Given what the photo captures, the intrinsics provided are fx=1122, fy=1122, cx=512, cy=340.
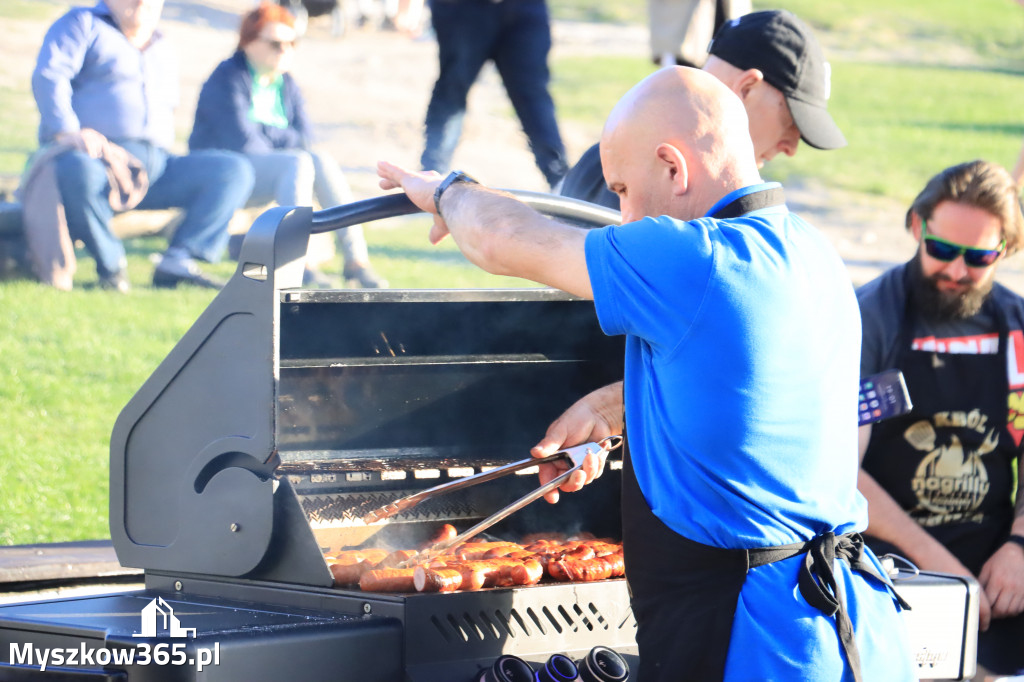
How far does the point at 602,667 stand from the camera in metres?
2.24

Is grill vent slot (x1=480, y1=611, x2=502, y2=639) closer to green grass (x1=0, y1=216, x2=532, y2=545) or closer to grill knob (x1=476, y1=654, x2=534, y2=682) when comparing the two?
grill knob (x1=476, y1=654, x2=534, y2=682)

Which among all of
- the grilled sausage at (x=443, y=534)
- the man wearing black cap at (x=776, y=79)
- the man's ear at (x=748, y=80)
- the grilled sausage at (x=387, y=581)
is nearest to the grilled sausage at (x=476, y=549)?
the grilled sausage at (x=443, y=534)

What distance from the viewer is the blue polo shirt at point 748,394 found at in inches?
70.0

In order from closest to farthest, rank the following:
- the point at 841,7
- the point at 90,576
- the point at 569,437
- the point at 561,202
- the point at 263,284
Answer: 1. the point at 263,284
2. the point at 561,202
3. the point at 569,437
4. the point at 90,576
5. the point at 841,7

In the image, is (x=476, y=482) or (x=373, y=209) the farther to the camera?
(x=476, y=482)

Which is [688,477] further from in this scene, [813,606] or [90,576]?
[90,576]

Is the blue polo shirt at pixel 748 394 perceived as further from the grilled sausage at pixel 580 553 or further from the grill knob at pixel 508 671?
the grilled sausage at pixel 580 553

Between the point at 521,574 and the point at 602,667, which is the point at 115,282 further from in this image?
the point at 602,667

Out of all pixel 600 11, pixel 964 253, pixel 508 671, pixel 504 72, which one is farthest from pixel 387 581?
pixel 600 11

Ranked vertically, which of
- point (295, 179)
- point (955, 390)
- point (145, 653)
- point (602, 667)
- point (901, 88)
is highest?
point (901, 88)

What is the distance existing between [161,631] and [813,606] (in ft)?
3.92

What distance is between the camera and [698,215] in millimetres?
1938

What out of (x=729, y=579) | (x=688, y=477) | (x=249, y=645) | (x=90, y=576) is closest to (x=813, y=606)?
(x=729, y=579)

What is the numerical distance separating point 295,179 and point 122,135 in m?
0.97
